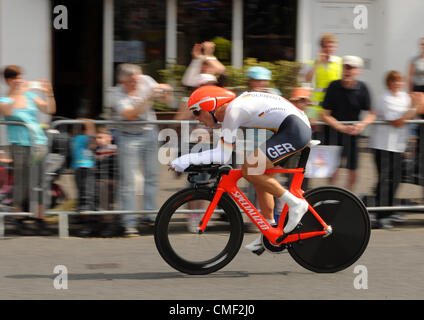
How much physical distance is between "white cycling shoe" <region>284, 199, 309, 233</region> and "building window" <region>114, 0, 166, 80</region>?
27.2 feet

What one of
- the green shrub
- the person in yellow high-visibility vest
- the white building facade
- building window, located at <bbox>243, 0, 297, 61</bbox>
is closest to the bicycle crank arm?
the person in yellow high-visibility vest

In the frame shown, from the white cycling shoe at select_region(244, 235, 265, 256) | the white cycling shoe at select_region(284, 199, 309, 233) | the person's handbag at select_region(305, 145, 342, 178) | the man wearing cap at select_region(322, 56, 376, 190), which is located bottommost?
the white cycling shoe at select_region(244, 235, 265, 256)

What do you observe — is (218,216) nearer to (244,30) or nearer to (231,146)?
(231,146)

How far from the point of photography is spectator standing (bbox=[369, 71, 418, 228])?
8.57 metres

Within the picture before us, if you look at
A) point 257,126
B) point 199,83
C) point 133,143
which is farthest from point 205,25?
point 257,126

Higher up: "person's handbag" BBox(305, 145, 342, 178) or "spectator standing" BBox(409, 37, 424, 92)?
"spectator standing" BBox(409, 37, 424, 92)

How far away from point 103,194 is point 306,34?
7.33 meters

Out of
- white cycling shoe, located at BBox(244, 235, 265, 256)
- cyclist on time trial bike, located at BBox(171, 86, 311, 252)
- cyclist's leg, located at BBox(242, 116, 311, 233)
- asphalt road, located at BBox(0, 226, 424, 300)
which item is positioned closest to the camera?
asphalt road, located at BBox(0, 226, 424, 300)

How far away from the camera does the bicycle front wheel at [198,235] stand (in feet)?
20.9

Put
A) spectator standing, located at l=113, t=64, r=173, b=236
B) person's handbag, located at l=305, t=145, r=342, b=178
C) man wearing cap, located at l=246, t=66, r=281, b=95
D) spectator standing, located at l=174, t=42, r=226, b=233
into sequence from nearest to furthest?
spectator standing, located at l=174, t=42, r=226, b=233 < man wearing cap, located at l=246, t=66, r=281, b=95 < spectator standing, located at l=113, t=64, r=173, b=236 < person's handbag, located at l=305, t=145, r=342, b=178

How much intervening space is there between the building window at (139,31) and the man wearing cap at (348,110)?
607cm

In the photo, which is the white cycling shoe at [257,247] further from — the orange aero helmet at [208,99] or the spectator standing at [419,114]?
the spectator standing at [419,114]

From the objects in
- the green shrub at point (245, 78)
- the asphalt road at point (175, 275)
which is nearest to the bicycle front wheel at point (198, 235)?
the asphalt road at point (175, 275)

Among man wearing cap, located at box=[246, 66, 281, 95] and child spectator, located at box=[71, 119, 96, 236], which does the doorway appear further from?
man wearing cap, located at box=[246, 66, 281, 95]
